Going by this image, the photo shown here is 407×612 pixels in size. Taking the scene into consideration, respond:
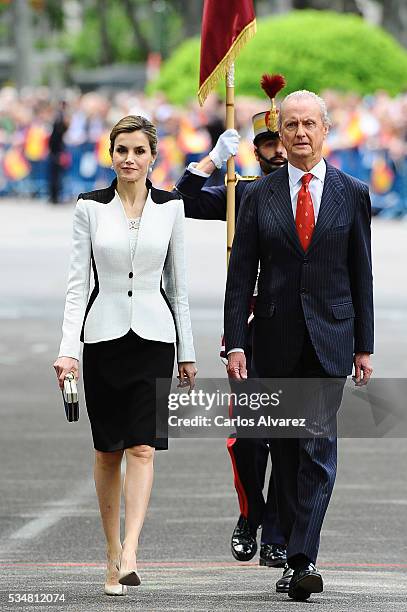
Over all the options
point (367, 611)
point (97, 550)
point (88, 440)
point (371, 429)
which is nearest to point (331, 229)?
point (371, 429)

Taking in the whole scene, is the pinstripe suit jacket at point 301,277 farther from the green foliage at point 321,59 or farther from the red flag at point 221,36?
the green foliage at point 321,59

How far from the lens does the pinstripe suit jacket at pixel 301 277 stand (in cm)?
734

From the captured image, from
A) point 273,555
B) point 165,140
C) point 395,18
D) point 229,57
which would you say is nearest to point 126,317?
point 273,555

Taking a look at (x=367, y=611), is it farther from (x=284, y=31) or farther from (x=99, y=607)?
(x=284, y=31)

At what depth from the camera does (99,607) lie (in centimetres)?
693

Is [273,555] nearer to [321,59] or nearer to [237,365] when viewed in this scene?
[237,365]

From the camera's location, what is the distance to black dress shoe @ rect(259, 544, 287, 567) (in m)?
8.12

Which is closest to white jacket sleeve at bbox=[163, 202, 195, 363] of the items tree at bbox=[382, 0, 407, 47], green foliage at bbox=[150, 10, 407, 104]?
green foliage at bbox=[150, 10, 407, 104]

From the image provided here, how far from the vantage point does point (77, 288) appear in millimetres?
7375

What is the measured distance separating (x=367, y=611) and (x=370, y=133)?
77.5 feet

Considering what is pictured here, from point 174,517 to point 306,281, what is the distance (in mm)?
2705

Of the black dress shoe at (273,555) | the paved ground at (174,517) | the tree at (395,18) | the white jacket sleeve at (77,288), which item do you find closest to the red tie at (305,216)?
the white jacket sleeve at (77,288)

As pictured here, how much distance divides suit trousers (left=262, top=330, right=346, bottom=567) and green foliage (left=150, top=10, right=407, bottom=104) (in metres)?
29.8

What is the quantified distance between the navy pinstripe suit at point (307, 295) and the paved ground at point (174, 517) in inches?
18.3
